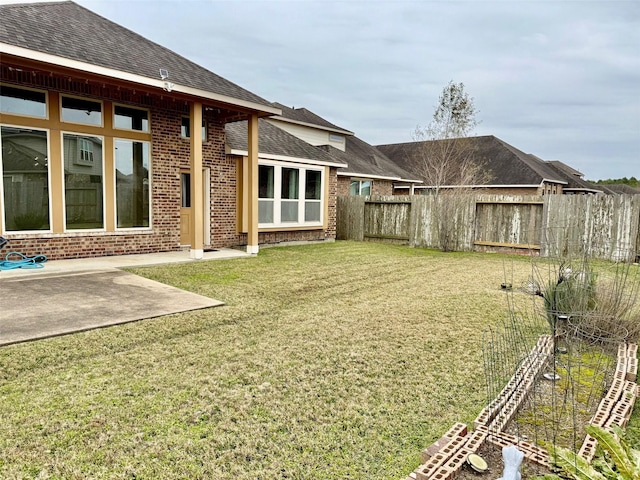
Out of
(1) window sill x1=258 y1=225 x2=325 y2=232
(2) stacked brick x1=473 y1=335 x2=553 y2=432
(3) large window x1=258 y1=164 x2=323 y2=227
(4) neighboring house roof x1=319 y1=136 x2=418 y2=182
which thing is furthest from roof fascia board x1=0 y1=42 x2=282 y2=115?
(4) neighboring house roof x1=319 y1=136 x2=418 y2=182

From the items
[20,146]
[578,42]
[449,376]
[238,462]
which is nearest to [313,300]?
[449,376]

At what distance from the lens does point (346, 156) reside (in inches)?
841

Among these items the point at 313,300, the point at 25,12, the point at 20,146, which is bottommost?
the point at 313,300

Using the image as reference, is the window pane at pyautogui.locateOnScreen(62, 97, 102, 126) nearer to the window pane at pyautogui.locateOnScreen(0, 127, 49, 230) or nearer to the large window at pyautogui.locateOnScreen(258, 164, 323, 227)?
the window pane at pyautogui.locateOnScreen(0, 127, 49, 230)

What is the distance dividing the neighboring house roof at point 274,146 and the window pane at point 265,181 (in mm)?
405

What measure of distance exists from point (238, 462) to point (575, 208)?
12.5m

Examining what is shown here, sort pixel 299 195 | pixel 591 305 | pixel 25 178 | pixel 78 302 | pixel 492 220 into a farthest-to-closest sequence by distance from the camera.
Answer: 1. pixel 299 195
2. pixel 492 220
3. pixel 25 178
4. pixel 78 302
5. pixel 591 305

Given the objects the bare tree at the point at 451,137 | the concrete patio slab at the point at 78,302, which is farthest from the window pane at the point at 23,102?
the bare tree at the point at 451,137

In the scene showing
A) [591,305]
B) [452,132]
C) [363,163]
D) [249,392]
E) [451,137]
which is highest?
[452,132]

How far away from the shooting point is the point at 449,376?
12.0ft

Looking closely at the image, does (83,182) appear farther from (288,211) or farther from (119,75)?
(288,211)

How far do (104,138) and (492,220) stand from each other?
450 inches

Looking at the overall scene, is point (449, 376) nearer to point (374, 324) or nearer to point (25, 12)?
point (374, 324)

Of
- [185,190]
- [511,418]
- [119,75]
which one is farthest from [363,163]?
[511,418]
